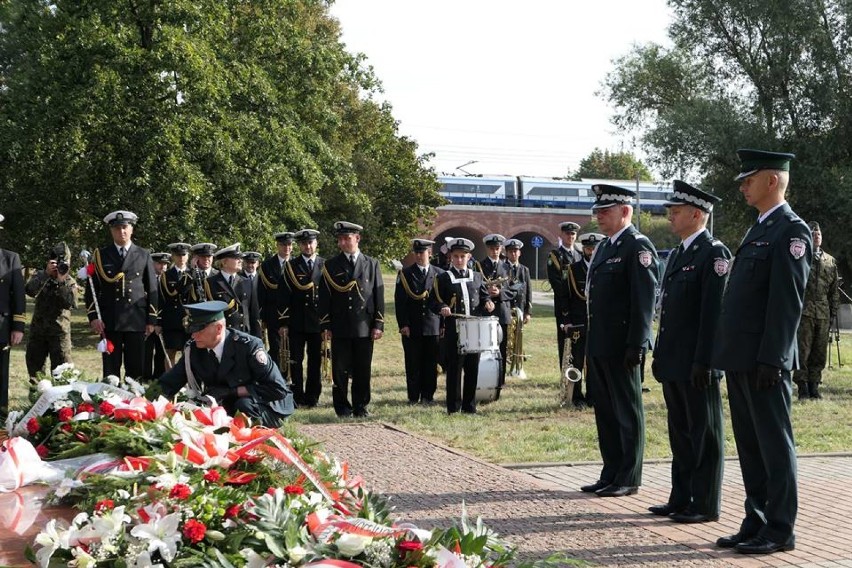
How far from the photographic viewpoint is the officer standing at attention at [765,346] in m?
6.01

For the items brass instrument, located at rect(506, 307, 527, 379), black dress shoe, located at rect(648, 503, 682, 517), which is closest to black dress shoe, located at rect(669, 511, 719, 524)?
black dress shoe, located at rect(648, 503, 682, 517)

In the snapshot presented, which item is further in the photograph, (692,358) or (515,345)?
(515,345)

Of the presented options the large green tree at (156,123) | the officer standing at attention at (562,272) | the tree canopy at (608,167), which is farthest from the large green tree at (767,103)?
the tree canopy at (608,167)

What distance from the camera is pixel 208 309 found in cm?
709

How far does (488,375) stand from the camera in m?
12.0

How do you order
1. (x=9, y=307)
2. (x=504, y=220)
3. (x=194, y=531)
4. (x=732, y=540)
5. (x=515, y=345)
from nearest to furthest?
(x=194, y=531)
(x=732, y=540)
(x=9, y=307)
(x=515, y=345)
(x=504, y=220)

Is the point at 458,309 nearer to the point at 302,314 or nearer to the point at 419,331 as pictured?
the point at 419,331

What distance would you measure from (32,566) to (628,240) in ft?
16.6

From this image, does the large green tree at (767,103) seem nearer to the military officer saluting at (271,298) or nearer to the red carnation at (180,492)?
the military officer saluting at (271,298)

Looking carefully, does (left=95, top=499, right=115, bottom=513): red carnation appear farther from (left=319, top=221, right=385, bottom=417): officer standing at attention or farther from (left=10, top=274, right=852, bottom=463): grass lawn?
(left=319, top=221, right=385, bottom=417): officer standing at attention

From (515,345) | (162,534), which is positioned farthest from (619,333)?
(515,345)

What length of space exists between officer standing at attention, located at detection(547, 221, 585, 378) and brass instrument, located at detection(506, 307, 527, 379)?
74.6 inches

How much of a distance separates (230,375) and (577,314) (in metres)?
6.21

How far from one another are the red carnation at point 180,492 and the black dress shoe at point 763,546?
3.33 meters
